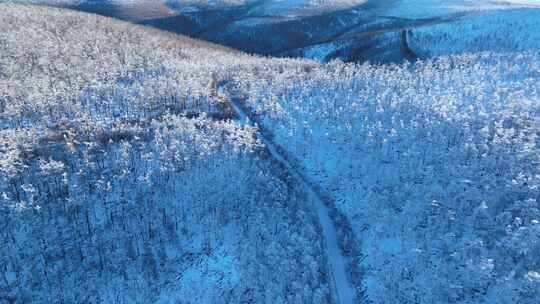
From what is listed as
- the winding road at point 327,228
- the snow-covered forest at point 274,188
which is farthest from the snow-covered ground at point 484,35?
the winding road at point 327,228

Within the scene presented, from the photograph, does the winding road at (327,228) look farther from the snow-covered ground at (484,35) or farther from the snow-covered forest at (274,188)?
the snow-covered ground at (484,35)

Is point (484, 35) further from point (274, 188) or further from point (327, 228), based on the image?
point (327, 228)

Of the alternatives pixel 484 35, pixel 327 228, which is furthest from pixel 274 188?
pixel 484 35

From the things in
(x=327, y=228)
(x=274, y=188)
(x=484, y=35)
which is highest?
(x=484, y=35)

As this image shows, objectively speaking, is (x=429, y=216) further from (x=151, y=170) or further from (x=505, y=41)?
(x=505, y=41)

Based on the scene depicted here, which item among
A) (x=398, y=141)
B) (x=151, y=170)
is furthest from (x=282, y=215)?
(x=398, y=141)

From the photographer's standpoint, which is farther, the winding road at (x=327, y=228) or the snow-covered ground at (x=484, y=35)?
the snow-covered ground at (x=484, y=35)

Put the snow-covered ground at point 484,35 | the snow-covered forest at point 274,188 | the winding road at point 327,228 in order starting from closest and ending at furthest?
the snow-covered forest at point 274,188 < the winding road at point 327,228 < the snow-covered ground at point 484,35

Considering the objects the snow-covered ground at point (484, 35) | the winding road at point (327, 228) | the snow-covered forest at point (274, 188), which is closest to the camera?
the snow-covered forest at point (274, 188)

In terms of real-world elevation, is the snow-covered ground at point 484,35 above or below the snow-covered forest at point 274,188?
above
